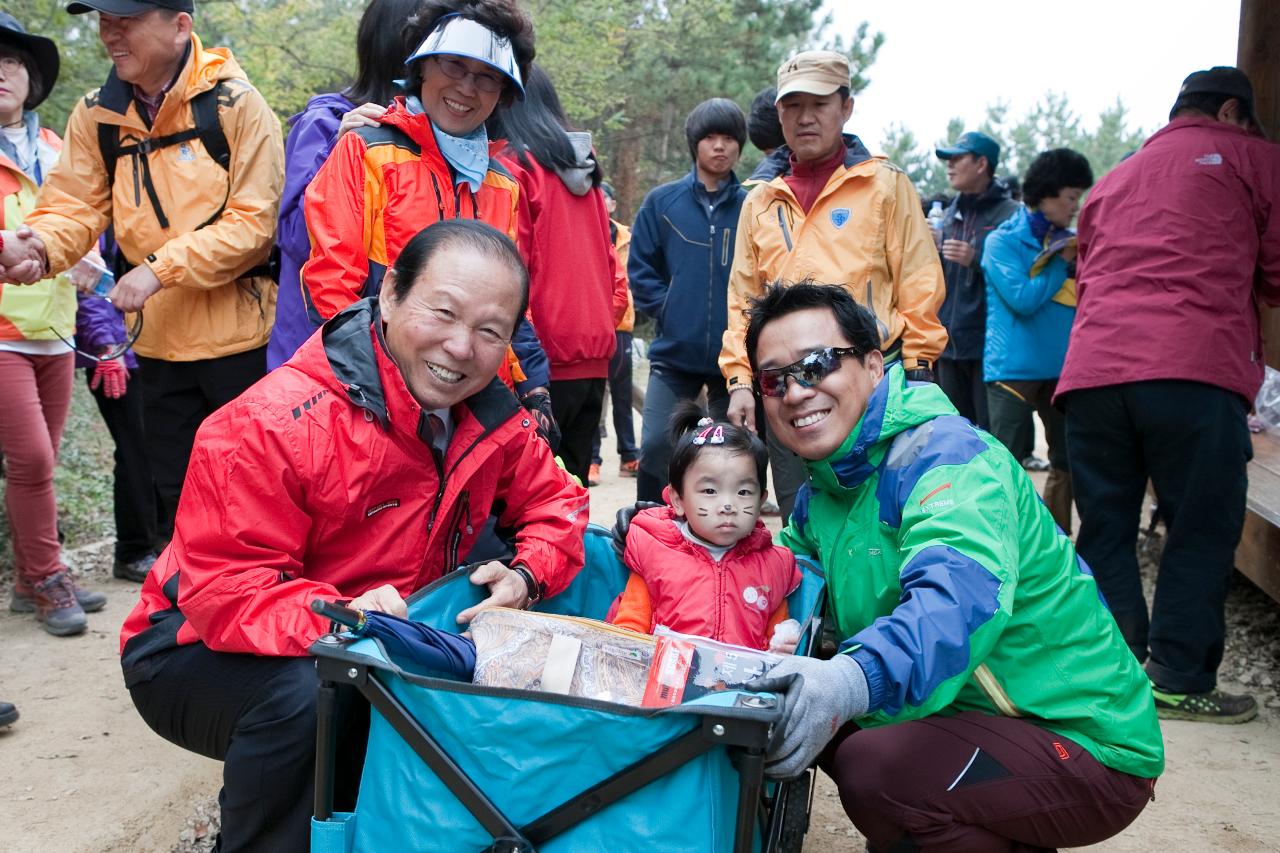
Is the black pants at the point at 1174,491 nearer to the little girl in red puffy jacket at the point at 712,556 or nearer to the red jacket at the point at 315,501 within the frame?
the little girl in red puffy jacket at the point at 712,556

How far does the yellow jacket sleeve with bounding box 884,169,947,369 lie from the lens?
12.5ft

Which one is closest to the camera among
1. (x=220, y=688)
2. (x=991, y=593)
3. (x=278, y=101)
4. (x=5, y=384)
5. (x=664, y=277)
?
(x=991, y=593)

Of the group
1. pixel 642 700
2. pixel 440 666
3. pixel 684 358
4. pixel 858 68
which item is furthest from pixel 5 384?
pixel 858 68

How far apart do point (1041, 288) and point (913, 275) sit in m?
2.17

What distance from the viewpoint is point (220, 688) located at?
7.14 ft

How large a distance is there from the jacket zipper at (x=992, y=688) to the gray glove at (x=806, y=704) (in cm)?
61

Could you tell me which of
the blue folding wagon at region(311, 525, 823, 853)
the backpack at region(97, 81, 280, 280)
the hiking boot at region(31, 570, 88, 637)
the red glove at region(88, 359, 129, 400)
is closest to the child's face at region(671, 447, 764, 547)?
the blue folding wagon at region(311, 525, 823, 853)

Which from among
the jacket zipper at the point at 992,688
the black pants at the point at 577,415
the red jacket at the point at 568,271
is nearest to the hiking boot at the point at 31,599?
the black pants at the point at 577,415

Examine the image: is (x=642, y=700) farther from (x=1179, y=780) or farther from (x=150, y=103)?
(x=150, y=103)

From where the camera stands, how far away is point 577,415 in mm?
4211

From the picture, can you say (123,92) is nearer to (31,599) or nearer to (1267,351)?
(31,599)

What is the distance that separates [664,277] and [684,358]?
853 millimetres

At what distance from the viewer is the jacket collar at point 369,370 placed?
2.23m

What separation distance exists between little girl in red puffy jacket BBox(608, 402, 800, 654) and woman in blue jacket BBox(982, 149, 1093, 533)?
326 cm
